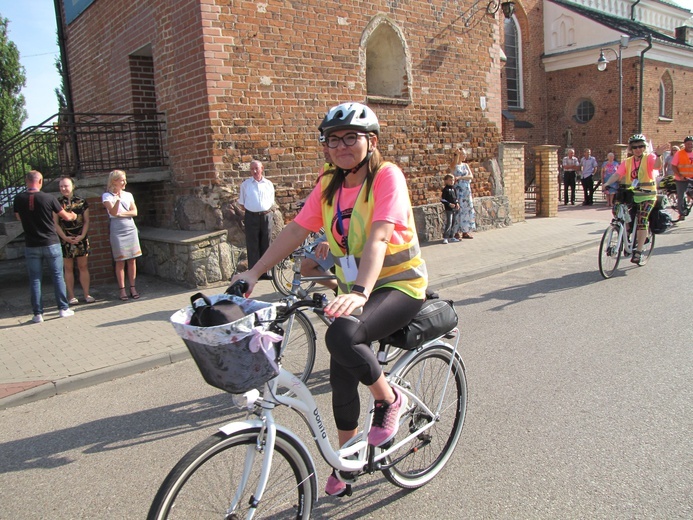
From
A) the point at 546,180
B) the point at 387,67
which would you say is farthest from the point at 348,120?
the point at 546,180

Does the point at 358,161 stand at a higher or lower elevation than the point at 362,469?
higher

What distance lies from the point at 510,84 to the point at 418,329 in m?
27.4

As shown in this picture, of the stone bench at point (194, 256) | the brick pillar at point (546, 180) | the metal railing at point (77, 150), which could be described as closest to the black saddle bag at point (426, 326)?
the stone bench at point (194, 256)

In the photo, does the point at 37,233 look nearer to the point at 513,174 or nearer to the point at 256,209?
the point at 256,209

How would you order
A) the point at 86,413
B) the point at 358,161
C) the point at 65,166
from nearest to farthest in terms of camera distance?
the point at 358,161, the point at 86,413, the point at 65,166

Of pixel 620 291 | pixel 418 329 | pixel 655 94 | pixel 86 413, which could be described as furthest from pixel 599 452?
pixel 655 94

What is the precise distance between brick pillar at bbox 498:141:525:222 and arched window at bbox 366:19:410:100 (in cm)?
354

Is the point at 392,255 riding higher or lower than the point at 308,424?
higher

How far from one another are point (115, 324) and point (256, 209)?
272 cm

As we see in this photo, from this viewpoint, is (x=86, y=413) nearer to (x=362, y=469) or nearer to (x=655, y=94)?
(x=362, y=469)

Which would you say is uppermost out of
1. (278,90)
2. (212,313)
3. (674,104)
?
(674,104)

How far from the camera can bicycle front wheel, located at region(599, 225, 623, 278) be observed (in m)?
8.41

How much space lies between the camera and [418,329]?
2920 mm

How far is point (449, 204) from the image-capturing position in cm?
1218
